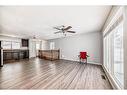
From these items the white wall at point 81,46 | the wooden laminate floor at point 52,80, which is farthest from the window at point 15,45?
the wooden laminate floor at point 52,80

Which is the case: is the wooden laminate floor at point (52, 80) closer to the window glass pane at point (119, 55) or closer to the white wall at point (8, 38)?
the window glass pane at point (119, 55)

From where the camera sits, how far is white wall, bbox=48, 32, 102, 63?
5852mm

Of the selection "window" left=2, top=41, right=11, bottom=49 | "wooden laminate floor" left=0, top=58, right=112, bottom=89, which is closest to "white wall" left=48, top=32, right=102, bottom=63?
"wooden laminate floor" left=0, top=58, right=112, bottom=89

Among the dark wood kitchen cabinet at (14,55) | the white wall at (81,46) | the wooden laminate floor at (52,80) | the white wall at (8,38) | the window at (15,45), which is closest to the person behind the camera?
the wooden laminate floor at (52,80)

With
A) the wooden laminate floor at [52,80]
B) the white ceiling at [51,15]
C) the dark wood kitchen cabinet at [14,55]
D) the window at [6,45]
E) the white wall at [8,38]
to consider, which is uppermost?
the white ceiling at [51,15]

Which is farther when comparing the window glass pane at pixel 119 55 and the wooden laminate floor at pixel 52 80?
the wooden laminate floor at pixel 52 80

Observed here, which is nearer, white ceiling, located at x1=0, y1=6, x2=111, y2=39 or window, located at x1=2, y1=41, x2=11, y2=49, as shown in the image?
white ceiling, located at x1=0, y1=6, x2=111, y2=39

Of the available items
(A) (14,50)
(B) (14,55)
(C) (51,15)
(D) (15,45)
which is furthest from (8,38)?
(C) (51,15)

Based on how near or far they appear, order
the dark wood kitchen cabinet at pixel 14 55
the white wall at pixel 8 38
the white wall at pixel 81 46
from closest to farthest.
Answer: the white wall at pixel 81 46, the white wall at pixel 8 38, the dark wood kitchen cabinet at pixel 14 55

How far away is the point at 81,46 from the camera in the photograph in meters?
6.75

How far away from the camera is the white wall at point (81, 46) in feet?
19.2

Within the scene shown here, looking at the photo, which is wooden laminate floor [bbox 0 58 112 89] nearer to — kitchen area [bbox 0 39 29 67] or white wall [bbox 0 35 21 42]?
kitchen area [bbox 0 39 29 67]
